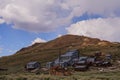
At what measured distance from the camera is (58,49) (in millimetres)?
147625

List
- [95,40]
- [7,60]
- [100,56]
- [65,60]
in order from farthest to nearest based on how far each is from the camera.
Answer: [95,40]
[7,60]
[100,56]
[65,60]

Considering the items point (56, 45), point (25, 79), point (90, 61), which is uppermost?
point (56, 45)

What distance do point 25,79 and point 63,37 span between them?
133257mm

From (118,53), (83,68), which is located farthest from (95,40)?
(83,68)

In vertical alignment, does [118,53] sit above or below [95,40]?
below

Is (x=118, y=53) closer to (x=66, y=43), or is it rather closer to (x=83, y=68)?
(x=83, y=68)

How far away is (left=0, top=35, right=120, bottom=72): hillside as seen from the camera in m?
124

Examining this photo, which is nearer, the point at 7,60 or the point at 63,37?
the point at 7,60

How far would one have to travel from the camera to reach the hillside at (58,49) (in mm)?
124075

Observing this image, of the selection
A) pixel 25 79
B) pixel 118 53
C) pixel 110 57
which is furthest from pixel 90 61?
pixel 25 79

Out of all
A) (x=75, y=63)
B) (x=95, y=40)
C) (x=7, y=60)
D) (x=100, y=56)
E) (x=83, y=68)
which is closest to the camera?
(x=83, y=68)

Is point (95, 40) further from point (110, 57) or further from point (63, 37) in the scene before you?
point (110, 57)

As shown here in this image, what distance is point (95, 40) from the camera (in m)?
166

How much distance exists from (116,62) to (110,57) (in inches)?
235
